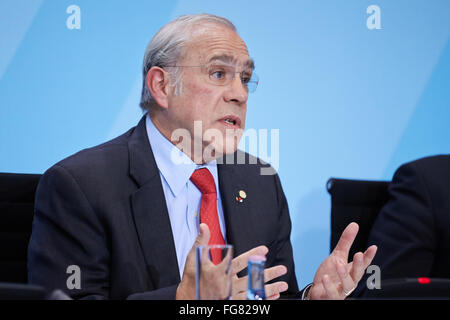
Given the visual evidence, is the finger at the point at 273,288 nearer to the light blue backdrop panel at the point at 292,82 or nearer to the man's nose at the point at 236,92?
→ the man's nose at the point at 236,92

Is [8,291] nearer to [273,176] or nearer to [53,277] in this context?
[53,277]

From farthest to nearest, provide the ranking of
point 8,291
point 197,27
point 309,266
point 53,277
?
point 309,266, point 197,27, point 53,277, point 8,291

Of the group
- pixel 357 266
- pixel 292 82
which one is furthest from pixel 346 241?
pixel 292 82

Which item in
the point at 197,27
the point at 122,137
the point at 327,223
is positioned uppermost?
the point at 197,27

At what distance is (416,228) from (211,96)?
3.59 feet

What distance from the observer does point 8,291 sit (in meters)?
1.04

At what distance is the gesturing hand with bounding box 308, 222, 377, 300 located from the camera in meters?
1.62

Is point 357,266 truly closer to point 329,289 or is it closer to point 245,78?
point 329,289

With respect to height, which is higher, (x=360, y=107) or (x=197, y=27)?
(x=197, y=27)

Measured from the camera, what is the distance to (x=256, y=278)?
4.09 feet

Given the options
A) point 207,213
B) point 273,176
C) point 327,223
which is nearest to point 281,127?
point 273,176

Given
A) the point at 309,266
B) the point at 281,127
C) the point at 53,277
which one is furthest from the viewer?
the point at 309,266

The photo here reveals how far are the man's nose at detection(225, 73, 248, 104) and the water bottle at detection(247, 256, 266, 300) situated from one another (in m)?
0.96

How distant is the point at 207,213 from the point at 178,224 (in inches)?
4.7
